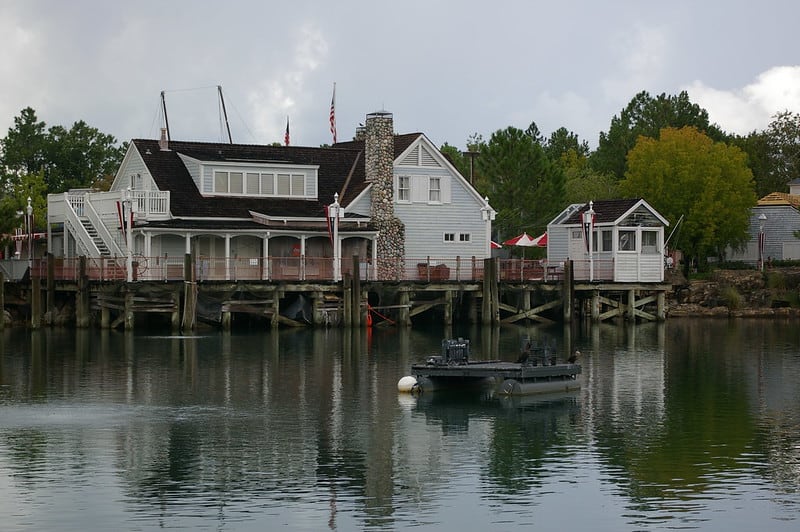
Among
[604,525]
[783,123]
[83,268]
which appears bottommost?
[604,525]

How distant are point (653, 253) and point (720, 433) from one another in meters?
40.0

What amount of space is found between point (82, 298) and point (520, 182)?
1359 inches

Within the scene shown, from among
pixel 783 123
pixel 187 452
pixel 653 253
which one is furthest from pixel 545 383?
pixel 783 123

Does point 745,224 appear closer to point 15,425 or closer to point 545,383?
point 545,383

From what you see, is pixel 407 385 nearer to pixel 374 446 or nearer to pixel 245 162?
pixel 374 446

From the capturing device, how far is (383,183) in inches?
2790

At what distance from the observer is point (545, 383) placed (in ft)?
131

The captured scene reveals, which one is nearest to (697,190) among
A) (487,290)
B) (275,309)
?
(487,290)

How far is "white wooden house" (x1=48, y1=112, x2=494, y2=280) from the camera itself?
64875 mm

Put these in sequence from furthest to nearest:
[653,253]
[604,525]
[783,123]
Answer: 1. [783,123]
2. [653,253]
3. [604,525]

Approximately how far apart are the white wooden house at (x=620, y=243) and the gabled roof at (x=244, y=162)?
460 inches

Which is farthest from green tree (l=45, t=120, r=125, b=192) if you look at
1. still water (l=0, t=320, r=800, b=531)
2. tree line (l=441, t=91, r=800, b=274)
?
still water (l=0, t=320, r=800, b=531)

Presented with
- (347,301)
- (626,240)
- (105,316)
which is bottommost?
(105,316)

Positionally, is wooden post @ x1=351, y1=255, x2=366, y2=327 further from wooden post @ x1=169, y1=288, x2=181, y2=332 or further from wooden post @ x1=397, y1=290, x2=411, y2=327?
wooden post @ x1=169, y1=288, x2=181, y2=332
